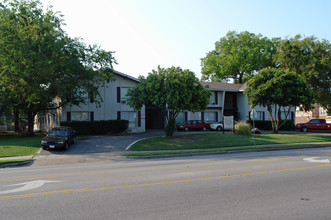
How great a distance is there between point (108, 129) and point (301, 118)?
2286 inches

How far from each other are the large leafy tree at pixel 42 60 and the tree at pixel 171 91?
14.8 feet

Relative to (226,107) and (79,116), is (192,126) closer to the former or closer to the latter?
(226,107)

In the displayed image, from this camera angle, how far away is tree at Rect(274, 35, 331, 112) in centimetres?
3431

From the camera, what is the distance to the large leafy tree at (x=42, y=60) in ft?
67.8

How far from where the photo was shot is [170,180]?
7.77m

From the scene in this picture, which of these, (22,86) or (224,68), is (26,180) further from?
(224,68)

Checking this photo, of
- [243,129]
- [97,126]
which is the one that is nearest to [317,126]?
[243,129]

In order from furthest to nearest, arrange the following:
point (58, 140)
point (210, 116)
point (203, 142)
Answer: point (210, 116) → point (203, 142) → point (58, 140)

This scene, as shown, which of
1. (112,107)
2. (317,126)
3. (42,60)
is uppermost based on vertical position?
(42,60)

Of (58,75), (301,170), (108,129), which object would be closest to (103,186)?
(301,170)

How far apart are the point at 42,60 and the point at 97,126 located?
9583 millimetres

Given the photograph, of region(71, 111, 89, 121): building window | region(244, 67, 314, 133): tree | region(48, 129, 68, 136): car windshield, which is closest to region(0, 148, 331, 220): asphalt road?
region(48, 129, 68, 136): car windshield

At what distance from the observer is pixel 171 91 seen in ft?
66.9

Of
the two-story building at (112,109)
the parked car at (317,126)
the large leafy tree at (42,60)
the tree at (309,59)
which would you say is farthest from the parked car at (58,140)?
the tree at (309,59)
